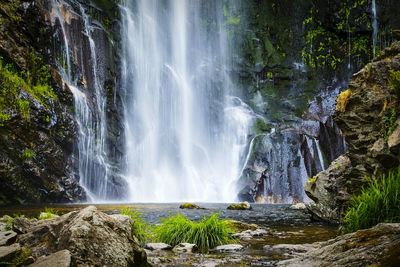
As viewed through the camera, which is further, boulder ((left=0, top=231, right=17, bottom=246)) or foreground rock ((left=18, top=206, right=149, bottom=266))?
Result: boulder ((left=0, top=231, right=17, bottom=246))

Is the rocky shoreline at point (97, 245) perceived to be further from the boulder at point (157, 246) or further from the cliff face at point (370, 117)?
the cliff face at point (370, 117)

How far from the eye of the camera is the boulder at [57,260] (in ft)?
14.5

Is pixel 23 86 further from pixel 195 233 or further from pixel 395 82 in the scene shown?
pixel 395 82

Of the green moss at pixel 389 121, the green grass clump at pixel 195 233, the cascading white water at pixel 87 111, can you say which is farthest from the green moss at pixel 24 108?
the green moss at pixel 389 121

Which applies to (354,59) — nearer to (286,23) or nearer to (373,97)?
(286,23)

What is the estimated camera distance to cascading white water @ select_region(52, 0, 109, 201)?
30078 mm

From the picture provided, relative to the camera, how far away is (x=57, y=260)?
14.8 ft

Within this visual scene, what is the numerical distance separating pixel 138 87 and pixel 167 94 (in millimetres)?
3386

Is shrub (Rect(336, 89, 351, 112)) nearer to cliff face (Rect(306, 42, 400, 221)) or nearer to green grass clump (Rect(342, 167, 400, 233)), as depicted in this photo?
cliff face (Rect(306, 42, 400, 221))

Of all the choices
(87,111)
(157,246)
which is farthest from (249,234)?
(87,111)

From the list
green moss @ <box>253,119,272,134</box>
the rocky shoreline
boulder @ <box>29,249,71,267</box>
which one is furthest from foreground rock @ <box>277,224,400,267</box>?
green moss @ <box>253,119,272,134</box>

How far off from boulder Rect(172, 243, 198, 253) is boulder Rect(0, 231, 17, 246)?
12.1ft

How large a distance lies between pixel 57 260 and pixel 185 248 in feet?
15.3

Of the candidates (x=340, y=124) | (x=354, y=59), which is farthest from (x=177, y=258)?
(x=354, y=59)
